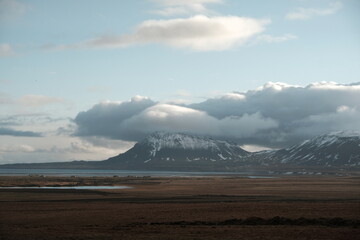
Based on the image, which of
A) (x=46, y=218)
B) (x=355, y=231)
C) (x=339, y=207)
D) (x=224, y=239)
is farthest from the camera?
(x=339, y=207)

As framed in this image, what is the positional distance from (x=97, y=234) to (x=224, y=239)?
10.0 m

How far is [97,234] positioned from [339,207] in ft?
98.2

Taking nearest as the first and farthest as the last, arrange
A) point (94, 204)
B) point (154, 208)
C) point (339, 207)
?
point (339, 207)
point (154, 208)
point (94, 204)

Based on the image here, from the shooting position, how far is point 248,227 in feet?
138

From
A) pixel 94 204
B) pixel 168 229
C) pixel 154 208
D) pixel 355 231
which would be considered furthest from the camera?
pixel 94 204

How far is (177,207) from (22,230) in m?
23.1

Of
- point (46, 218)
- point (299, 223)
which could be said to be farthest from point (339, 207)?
point (46, 218)

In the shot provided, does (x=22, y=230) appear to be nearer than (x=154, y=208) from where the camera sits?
Yes

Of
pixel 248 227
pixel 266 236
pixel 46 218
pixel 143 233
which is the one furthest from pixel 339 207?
pixel 46 218

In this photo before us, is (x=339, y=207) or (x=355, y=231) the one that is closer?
(x=355, y=231)

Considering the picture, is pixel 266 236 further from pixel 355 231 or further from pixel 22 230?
pixel 22 230

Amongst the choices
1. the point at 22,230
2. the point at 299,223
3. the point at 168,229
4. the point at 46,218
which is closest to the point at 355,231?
the point at 299,223

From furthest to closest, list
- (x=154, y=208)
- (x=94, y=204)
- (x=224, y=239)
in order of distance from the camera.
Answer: (x=94, y=204), (x=154, y=208), (x=224, y=239)

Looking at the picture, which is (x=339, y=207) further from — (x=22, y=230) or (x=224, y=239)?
(x=22, y=230)
